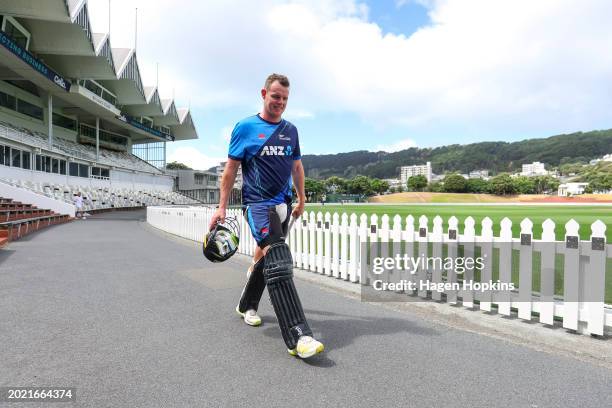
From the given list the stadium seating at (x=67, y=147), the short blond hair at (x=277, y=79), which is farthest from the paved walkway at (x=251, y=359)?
the stadium seating at (x=67, y=147)

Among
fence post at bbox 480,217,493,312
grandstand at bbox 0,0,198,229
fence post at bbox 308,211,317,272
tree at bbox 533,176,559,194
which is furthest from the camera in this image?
tree at bbox 533,176,559,194

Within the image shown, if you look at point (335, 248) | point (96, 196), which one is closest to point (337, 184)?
point (96, 196)

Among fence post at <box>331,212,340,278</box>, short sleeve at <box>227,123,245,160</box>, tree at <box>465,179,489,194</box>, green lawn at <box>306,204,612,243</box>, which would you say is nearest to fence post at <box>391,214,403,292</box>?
fence post at <box>331,212,340,278</box>

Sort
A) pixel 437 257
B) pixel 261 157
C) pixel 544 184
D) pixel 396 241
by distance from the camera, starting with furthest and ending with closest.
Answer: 1. pixel 544 184
2. pixel 396 241
3. pixel 437 257
4. pixel 261 157

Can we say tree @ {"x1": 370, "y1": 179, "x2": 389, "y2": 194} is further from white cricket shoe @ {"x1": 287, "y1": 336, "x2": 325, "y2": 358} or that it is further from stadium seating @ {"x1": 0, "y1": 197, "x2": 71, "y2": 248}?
white cricket shoe @ {"x1": 287, "y1": 336, "x2": 325, "y2": 358}

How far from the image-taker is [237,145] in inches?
118

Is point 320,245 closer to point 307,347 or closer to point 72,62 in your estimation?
point 307,347

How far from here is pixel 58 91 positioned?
33.7 m

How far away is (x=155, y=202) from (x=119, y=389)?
44.2 m

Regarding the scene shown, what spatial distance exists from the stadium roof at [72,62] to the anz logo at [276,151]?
30.6 metres

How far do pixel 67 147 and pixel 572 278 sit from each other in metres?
43.7

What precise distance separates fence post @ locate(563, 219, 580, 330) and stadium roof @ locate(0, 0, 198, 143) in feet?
107

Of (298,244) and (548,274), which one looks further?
(298,244)

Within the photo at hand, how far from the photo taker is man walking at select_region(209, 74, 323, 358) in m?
2.82
